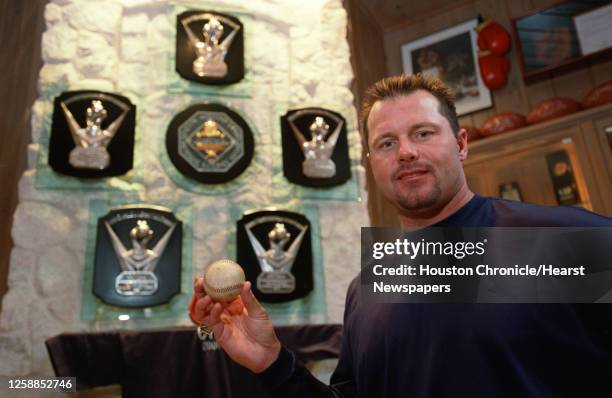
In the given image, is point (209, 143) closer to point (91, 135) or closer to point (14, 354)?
point (91, 135)

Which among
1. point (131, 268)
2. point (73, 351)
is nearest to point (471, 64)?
point (131, 268)

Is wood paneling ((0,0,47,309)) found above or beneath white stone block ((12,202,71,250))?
above

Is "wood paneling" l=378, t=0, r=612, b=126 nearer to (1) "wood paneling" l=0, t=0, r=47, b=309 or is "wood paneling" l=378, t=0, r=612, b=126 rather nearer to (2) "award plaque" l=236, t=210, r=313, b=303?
(2) "award plaque" l=236, t=210, r=313, b=303

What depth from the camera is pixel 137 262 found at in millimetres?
2256

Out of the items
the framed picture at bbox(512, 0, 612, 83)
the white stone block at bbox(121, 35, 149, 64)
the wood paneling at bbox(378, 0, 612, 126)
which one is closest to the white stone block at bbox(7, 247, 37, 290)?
the white stone block at bbox(121, 35, 149, 64)

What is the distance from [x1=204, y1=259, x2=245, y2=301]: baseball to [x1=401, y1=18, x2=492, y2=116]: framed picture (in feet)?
10.8

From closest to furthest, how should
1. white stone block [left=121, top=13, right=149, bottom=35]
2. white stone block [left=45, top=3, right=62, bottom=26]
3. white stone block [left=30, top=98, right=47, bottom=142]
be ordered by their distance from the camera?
1. white stone block [left=30, top=98, right=47, bottom=142]
2. white stone block [left=45, top=3, right=62, bottom=26]
3. white stone block [left=121, top=13, right=149, bottom=35]

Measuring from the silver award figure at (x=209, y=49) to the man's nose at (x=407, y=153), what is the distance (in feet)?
5.89

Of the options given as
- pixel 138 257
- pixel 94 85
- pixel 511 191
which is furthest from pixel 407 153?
pixel 511 191

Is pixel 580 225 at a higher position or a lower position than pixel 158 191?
lower

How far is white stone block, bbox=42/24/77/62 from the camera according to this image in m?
2.54

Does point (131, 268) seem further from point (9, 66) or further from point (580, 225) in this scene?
point (580, 225)

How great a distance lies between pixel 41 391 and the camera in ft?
6.64

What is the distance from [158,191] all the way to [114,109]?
448 mm
